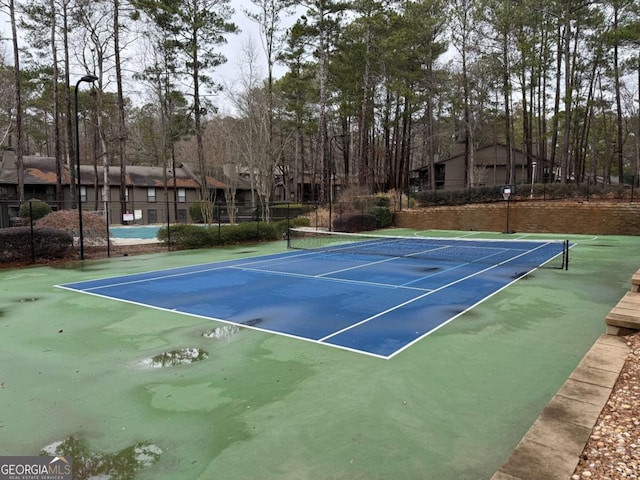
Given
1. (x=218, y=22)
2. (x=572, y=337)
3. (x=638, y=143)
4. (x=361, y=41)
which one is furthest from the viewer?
(x=638, y=143)

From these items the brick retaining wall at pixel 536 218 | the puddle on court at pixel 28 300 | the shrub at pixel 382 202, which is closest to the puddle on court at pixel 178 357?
the puddle on court at pixel 28 300

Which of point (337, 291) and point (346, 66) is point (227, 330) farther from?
point (346, 66)

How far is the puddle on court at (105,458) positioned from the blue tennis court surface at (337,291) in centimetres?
256

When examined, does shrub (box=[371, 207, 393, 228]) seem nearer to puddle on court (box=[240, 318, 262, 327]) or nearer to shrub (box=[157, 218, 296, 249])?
shrub (box=[157, 218, 296, 249])

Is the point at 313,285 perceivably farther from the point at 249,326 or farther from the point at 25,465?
the point at 25,465

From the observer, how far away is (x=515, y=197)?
2609 cm

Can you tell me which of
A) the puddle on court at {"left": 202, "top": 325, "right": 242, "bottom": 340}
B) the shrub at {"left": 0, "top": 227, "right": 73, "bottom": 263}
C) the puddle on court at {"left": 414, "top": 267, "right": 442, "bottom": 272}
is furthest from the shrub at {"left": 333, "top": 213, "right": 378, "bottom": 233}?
the puddle on court at {"left": 202, "top": 325, "right": 242, "bottom": 340}

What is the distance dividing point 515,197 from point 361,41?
13.6 meters

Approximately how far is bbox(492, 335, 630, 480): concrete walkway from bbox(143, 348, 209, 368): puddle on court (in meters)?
3.31

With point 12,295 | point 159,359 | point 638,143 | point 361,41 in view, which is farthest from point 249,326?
point 638,143

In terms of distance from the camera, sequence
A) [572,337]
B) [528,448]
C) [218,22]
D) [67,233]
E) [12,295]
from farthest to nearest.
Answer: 1. [218,22]
2. [67,233]
3. [12,295]
4. [572,337]
5. [528,448]

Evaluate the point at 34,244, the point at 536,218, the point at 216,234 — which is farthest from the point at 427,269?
the point at 536,218

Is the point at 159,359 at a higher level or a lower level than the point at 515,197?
lower

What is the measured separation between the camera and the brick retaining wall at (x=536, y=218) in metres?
20.9
